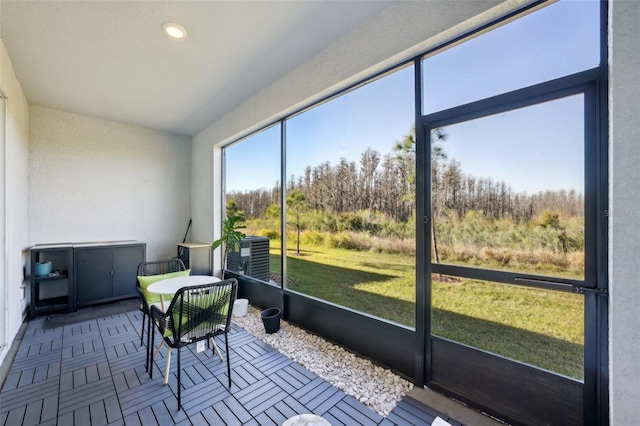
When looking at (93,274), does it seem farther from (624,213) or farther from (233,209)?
(624,213)

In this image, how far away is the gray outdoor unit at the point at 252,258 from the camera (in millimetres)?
4105

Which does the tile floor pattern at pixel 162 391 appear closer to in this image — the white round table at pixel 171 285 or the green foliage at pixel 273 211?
the white round table at pixel 171 285

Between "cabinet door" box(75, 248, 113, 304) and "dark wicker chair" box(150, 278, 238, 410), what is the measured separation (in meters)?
2.77

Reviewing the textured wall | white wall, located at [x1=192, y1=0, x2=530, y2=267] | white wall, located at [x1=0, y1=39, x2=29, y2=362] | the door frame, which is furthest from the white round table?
the textured wall

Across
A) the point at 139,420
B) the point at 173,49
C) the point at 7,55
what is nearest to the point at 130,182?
the point at 7,55

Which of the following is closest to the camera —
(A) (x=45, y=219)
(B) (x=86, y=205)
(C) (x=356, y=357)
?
(C) (x=356, y=357)

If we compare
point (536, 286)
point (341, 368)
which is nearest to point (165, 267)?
point (341, 368)

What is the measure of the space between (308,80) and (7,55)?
326 cm

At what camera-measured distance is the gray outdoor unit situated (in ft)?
13.5

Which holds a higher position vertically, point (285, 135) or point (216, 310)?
point (285, 135)

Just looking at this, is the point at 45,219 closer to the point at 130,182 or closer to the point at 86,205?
the point at 86,205

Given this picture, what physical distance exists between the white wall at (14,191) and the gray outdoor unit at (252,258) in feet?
8.33

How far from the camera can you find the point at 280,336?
3.12 meters

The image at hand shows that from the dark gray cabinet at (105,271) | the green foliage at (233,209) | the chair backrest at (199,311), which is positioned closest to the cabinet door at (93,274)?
the dark gray cabinet at (105,271)
